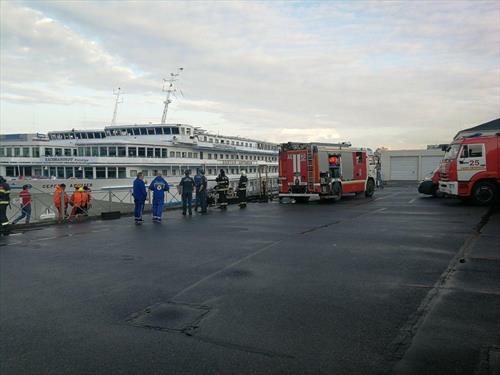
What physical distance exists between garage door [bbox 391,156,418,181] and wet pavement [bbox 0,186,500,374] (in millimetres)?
32580

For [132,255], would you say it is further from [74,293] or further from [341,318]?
[341,318]

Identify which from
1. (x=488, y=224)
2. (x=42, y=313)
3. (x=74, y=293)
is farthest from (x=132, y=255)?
(x=488, y=224)

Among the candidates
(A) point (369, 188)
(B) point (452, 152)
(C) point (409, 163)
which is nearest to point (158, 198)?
(B) point (452, 152)

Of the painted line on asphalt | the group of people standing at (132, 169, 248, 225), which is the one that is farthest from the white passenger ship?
the painted line on asphalt

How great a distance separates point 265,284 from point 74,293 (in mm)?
2867

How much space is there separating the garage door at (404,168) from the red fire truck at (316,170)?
20.4 metres

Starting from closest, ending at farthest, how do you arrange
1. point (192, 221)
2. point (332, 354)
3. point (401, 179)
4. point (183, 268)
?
point (332, 354), point (183, 268), point (192, 221), point (401, 179)

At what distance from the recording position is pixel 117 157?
30.9 m

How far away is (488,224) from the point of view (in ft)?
39.3

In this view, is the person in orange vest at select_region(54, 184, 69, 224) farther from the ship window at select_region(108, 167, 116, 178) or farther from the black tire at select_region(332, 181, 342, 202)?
the ship window at select_region(108, 167, 116, 178)

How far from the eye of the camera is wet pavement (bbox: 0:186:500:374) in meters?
3.94

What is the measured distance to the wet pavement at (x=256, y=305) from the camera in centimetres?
394

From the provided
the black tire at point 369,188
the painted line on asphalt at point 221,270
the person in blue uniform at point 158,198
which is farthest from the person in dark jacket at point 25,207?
the black tire at point 369,188

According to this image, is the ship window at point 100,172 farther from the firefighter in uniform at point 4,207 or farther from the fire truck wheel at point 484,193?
the fire truck wheel at point 484,193
